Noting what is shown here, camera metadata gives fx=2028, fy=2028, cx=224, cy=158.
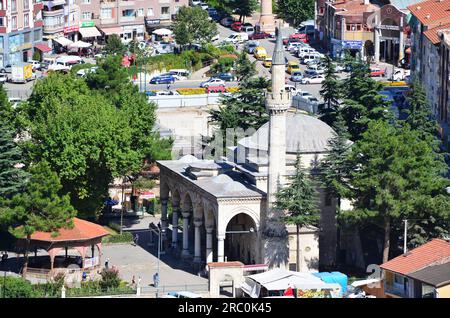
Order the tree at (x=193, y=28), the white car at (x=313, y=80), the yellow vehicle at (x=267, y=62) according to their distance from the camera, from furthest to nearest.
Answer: the tree at (x=193, y=28) < the yellow vehicle at (x=267, y=62) < the white car at (x=313, y=80)

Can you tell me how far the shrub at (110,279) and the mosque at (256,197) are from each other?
5.73 m

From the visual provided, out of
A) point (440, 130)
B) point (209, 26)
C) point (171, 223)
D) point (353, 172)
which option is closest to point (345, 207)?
point (353, 172)

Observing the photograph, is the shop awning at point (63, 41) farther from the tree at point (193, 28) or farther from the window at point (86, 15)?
the tree at point (193, 28)

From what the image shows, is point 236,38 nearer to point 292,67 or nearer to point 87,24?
point 87,24

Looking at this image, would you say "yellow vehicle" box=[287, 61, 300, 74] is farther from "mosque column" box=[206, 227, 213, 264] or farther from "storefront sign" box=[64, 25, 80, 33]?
"mosque column" box=[206, 227, 213, 264]

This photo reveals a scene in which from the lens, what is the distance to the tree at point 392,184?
10569 cm

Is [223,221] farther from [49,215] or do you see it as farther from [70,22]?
[70,22]

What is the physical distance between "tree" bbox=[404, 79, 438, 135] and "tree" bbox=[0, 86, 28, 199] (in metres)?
24.1

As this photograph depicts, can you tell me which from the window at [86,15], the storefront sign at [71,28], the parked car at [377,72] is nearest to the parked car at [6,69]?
the storefront sign at [71,28]

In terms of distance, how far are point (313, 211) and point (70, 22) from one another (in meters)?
77.0

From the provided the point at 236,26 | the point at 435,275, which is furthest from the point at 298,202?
the point at 236,26

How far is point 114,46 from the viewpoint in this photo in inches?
6698

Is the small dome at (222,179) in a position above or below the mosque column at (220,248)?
above

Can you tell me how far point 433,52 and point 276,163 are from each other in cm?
4281
